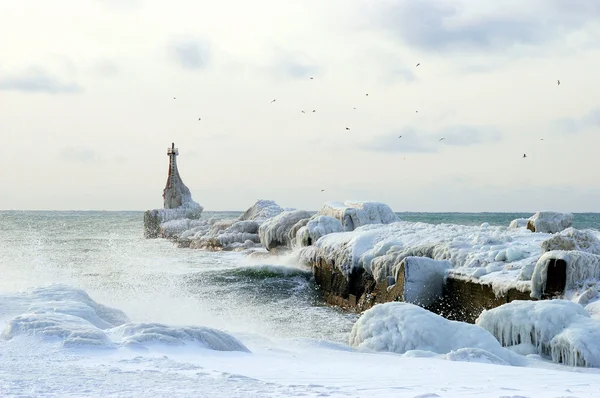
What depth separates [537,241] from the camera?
57.2ft

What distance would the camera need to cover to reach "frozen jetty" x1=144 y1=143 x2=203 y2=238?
6399cm

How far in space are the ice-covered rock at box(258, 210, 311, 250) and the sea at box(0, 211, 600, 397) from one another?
1.59 meters

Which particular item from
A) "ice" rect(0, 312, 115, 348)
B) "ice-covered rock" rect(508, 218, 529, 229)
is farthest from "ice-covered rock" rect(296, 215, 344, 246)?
"ice" rect(0, 312, 115, 348)

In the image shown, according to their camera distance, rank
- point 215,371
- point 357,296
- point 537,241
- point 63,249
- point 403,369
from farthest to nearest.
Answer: point 63,249, point 357,296, point 537,241, point 403,369, point 215,371

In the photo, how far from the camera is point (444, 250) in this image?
706 inches

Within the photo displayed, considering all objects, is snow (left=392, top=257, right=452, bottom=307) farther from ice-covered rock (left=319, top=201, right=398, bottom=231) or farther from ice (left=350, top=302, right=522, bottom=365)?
ice-covered rock (left=319, top=201, right=398, bottom=231)

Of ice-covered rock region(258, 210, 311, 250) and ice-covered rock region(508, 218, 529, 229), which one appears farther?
ice-covered rock region(258, 210, 311, 250)

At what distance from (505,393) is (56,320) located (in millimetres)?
6258

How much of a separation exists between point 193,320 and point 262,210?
105 feet

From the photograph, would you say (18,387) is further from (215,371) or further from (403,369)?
(403,369)

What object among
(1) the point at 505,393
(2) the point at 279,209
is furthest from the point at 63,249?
(1) the point at 505,393

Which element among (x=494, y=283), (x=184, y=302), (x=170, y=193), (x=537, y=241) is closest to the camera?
(x=494, y=283)

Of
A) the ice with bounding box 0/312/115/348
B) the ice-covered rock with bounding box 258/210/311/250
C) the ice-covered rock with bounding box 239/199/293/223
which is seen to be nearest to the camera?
the ice with bounding box 0/312/115/348

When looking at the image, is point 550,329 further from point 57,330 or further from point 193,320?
point 193,320
